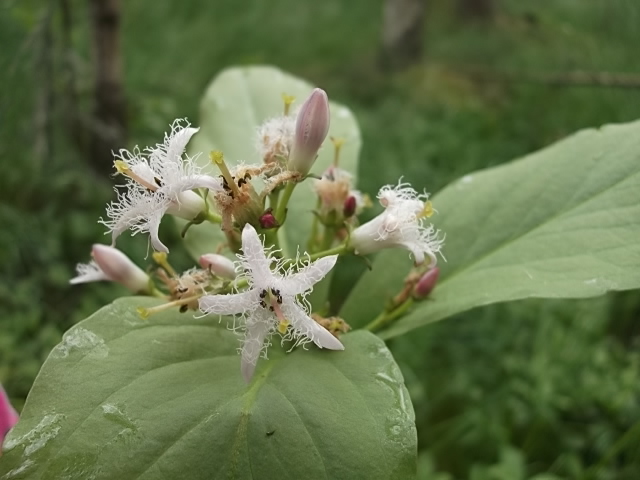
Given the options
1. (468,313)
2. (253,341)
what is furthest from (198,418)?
(468,313)

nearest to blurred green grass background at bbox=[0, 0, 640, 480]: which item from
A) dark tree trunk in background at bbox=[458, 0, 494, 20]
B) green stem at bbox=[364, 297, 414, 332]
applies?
green stem at bbox=[364, 297, 414, 332]

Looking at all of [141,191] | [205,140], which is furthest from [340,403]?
[205,140]

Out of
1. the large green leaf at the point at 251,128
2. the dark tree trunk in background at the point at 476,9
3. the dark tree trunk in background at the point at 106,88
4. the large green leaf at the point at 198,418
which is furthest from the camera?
the dark tree trunk in background at the point at 476,9

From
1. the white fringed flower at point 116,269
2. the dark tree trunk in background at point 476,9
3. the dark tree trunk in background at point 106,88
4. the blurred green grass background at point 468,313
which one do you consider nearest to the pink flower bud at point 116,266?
the white fringed flower at point 116,269

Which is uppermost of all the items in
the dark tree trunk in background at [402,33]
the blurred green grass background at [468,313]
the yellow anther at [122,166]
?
the dark tree trunk in background at [402,33]

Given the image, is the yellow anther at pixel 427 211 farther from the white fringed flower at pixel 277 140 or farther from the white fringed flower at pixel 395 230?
the white fringed flower at pixel 277 140

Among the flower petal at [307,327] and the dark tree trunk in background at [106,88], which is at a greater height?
the dark tree trunk in background at [106,88]

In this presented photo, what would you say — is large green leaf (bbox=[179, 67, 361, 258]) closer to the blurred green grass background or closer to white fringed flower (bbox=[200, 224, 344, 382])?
white fringed flower (bbox=[200, 224, 344, 382])
